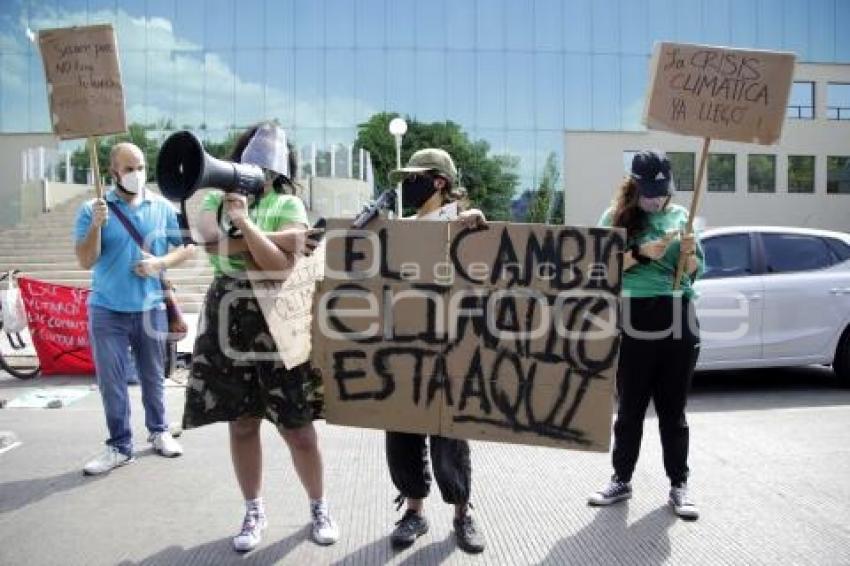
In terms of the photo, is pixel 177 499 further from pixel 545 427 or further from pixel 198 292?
pixel 198 292

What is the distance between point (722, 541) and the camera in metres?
3.68

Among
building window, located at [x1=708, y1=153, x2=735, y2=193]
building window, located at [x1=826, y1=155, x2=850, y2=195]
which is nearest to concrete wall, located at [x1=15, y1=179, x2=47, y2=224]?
building window, located at [x1=708, y1=153, x2=735, y2=193]

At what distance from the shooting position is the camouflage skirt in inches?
135

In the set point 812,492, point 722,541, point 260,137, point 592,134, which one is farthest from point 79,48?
point 592,134

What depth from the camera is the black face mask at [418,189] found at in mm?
3529

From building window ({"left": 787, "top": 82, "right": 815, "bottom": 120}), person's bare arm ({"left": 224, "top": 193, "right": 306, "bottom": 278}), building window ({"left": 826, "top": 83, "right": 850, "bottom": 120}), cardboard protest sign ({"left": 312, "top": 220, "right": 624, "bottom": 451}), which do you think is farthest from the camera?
building window ({"left": 826, "top": 83, "right": 850, "bottom": 120})

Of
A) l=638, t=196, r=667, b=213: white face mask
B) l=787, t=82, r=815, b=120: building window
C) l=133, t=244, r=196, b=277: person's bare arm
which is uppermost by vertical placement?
l=787, t=82, r=815, b=120: building window

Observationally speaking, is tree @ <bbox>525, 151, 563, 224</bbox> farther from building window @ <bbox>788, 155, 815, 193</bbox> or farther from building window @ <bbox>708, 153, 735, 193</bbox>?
building window @ <bbox>788, 155, 815, 193</bbox>

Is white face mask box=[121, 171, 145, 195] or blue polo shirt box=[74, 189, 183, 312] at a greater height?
white face mask box=[121, 171, 145, 195]

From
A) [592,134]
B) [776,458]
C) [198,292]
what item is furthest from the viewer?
[592,134]

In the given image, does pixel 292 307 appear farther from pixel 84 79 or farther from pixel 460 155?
pixel 460 155

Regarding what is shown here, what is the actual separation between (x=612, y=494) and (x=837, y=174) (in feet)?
134

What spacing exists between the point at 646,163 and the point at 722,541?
6.09 ft

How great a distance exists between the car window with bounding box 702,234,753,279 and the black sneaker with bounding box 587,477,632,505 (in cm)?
342
